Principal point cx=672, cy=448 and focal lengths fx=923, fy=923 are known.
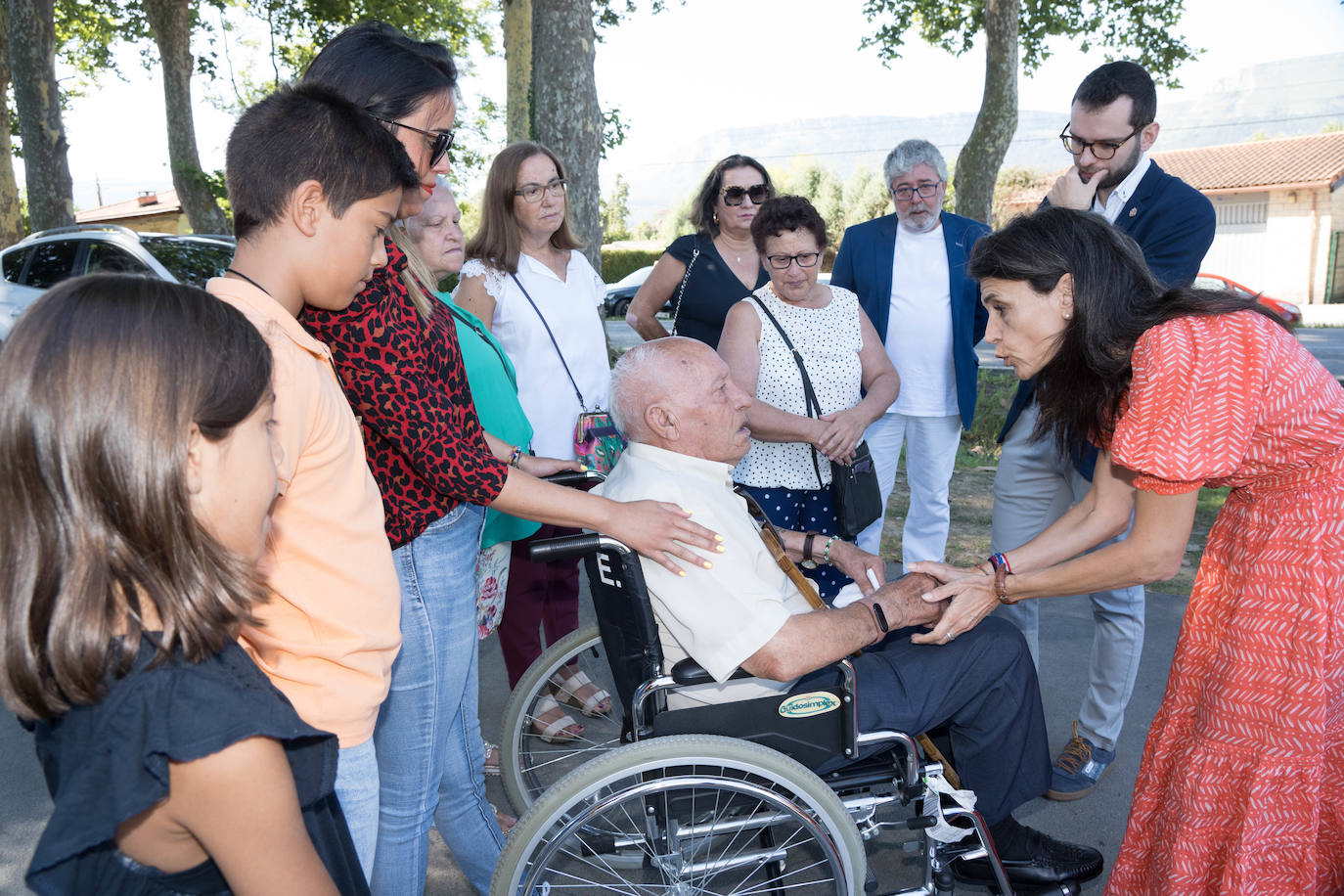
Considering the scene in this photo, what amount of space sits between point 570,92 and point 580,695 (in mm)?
5146

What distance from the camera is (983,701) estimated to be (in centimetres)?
226

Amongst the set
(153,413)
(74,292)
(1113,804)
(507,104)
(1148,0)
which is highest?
(1148,0)

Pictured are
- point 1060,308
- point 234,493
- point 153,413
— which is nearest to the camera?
point 153,413

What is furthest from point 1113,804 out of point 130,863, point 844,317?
point 130,863

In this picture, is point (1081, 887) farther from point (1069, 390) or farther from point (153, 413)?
point (153, 413)

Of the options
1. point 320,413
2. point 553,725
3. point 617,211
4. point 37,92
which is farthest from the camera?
point 617,211

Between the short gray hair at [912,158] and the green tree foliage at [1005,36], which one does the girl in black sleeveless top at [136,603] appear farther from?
the green tree foliage at [1005,36]

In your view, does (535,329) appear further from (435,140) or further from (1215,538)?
(1215,538)

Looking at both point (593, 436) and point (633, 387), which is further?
point (593, 436)

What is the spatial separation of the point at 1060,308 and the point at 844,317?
163 cm

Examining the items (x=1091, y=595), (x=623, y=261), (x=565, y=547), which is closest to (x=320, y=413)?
(x=565, y=547)

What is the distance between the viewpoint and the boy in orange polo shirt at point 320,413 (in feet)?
4.35

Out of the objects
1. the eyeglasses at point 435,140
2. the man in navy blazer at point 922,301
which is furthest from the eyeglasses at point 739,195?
the eyeglasses at point 435,140

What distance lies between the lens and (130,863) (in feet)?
3.40
